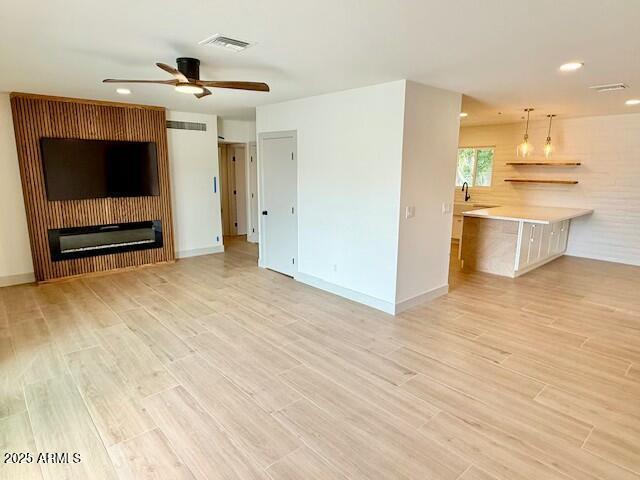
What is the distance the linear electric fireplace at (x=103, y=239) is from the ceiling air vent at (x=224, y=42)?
169 inches

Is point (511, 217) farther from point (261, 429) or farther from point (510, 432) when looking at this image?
point (261, 429)

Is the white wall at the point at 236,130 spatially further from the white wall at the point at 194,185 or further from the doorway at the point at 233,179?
the white wall at the point at 194,185

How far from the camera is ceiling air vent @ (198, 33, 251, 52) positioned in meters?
2.67

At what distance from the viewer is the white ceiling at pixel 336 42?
2182mm

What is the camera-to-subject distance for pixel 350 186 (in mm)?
4664

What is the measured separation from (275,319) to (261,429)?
1.80 m

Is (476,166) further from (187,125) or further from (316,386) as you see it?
(316,386)

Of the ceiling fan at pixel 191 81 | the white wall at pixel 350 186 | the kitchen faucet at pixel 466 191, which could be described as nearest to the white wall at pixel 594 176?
the kitchen faucet at pixel 466 191

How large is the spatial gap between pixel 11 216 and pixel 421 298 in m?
5.92

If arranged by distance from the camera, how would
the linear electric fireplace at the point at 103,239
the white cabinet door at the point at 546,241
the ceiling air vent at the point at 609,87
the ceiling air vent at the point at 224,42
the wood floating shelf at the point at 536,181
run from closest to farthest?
1. the ceiling air vent at the point at 224,42
2. the ceiling air vent at the point at 609,87
3. the linear electric fireplace at the point at 103,239
4. the white cabinet door at the point at 546,241
5. the wood floating shelf at the point at 536,181

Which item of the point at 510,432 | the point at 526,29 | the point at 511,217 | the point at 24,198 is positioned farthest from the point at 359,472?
the point at 24,198

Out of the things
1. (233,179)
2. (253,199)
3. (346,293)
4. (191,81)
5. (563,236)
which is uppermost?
(191,81)

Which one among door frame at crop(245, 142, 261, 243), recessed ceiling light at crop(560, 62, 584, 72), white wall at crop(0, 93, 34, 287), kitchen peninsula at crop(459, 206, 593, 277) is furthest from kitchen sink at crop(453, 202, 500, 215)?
white wall at crop(0, 93, 34, 287)

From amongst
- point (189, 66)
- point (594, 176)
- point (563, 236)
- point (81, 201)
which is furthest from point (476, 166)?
point (81, 201)
